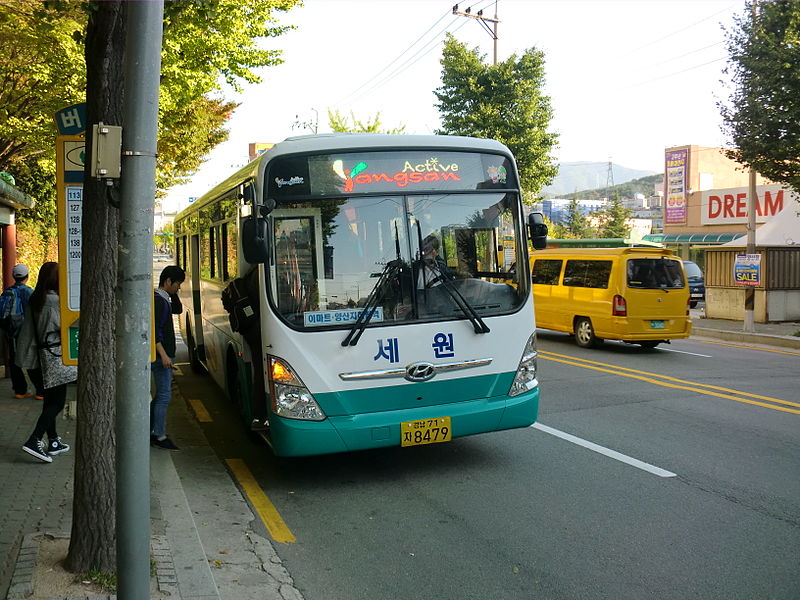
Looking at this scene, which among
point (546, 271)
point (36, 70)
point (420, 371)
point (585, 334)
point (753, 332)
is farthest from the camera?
point (753, 332)

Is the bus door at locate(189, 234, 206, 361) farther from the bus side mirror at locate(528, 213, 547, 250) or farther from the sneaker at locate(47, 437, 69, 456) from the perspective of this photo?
the bus side mirror at locate(528, 213, 547, 250)

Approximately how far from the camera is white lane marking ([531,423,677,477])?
6.89 m

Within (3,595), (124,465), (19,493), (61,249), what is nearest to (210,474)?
(19,493)

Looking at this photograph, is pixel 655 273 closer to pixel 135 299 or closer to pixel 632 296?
pixel 632 296

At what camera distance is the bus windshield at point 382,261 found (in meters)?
6.45

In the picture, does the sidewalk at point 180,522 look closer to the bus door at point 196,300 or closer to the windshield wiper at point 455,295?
the windshield wiper at point 455,295

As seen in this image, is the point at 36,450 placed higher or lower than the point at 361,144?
lower

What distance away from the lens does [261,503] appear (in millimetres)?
6348

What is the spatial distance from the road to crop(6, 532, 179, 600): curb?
75cm

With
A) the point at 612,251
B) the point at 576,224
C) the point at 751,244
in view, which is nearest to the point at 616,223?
the point at 576,224

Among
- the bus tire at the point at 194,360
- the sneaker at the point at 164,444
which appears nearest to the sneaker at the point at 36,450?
the sneaker at the point at 164,444

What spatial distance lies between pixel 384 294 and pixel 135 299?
3121mm

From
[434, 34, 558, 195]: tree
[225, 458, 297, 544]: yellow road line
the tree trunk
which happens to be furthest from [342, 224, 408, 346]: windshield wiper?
[434, 34, 558, 195]: tree

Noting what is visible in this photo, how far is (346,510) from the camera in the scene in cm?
611
